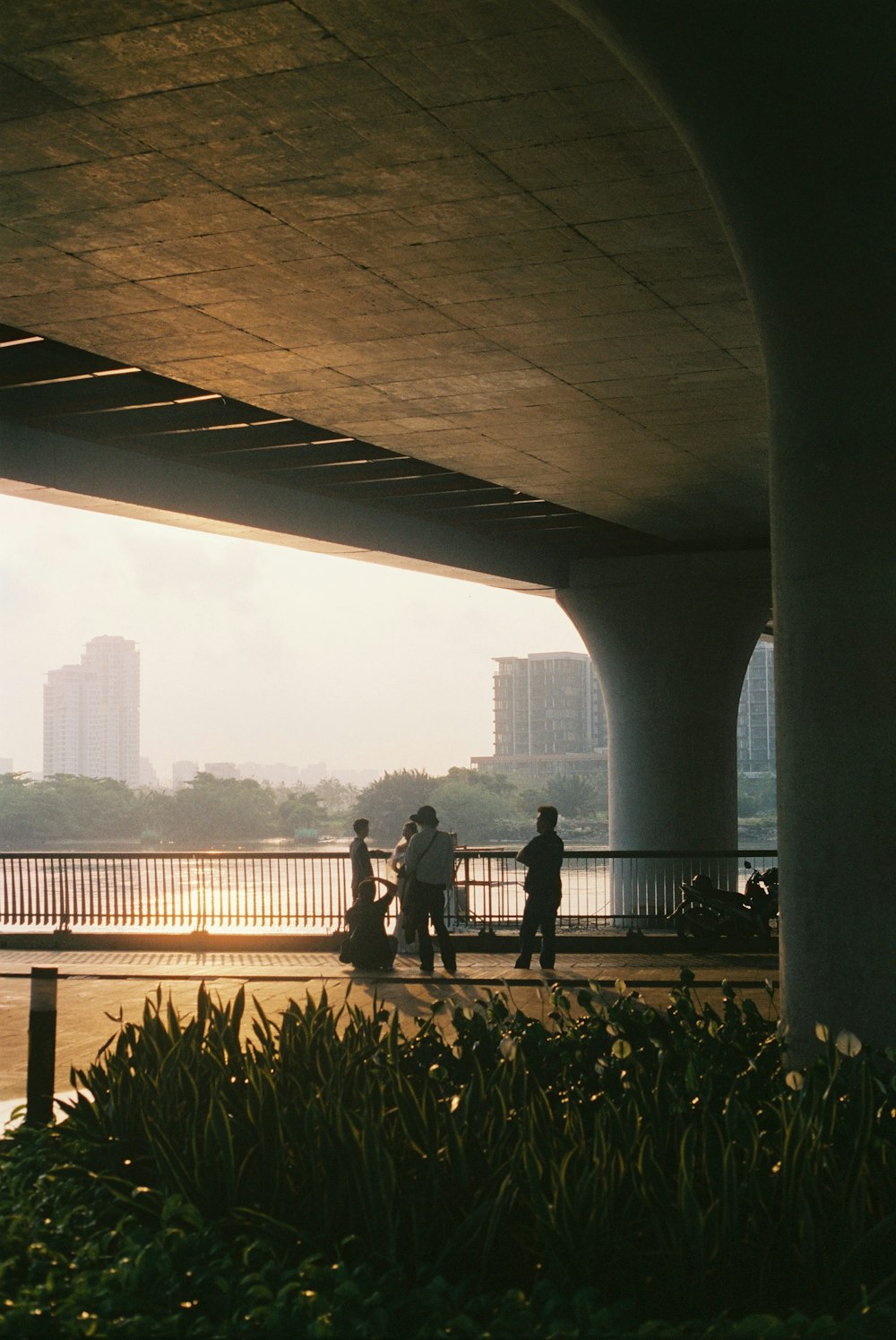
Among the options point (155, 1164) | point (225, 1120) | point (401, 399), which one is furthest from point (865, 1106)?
point (401, 399)

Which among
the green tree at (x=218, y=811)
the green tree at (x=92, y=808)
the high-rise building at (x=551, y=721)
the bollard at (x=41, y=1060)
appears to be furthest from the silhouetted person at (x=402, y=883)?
the high-rise building at (x=551, y=721)

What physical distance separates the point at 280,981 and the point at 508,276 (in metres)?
7.69

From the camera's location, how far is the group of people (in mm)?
15828

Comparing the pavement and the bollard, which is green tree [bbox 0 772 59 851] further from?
the bollard

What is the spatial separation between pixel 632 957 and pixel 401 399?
8.00 m

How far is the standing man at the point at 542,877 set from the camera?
15781 millimetres

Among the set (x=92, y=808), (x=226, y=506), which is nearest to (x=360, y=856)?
(x=226, y=506)

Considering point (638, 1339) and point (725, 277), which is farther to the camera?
point (725, 277)

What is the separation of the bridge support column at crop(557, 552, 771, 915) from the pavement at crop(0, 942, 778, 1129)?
27.1 ft

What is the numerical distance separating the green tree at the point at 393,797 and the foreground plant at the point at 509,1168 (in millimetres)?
93757

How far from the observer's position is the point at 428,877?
16156 mm

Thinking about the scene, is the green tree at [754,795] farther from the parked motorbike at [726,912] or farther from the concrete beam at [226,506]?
the parked motorbike at [726,912]

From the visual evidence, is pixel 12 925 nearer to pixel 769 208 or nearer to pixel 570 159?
pixel 570 159

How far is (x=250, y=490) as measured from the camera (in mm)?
20781
